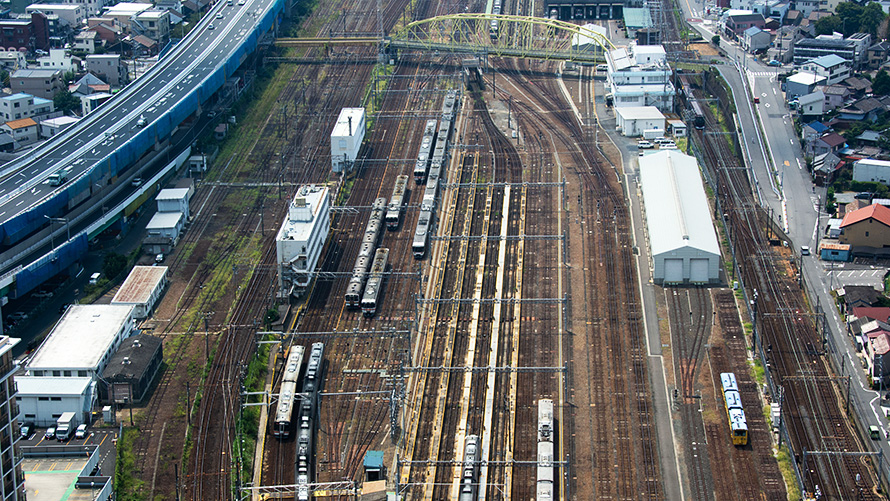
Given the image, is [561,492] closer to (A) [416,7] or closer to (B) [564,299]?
Answer: (B) [564,299]

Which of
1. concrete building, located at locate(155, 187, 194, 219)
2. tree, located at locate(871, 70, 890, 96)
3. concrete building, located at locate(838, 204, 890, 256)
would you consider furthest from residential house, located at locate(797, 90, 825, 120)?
concrete building, located at locate(155, 187, 194, 219)

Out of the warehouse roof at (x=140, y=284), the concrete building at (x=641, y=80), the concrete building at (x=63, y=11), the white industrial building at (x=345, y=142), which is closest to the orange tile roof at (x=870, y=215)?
the concrete building at (x=641, y=80)

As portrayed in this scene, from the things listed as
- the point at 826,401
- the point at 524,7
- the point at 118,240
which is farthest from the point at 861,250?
the point at 524,7

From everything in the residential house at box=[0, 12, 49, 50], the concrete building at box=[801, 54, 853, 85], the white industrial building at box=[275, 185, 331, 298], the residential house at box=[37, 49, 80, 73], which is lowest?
the white industrial building at box=[275, 185, 331, 298]

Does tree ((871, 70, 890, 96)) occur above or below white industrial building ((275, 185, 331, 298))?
above

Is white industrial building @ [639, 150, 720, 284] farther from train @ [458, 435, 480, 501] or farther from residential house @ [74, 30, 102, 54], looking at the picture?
residential house @ [74, 30, 102, 54]

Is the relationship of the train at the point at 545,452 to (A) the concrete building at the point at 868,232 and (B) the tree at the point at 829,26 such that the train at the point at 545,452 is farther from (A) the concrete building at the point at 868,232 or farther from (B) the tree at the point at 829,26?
(B) the tree at the point at 829,26

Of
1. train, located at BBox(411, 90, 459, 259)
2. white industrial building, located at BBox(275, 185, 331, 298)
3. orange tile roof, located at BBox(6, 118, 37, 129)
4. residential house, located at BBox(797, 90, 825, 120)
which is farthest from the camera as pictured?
residential house, located at BBox(797, 90, 825, 120)
